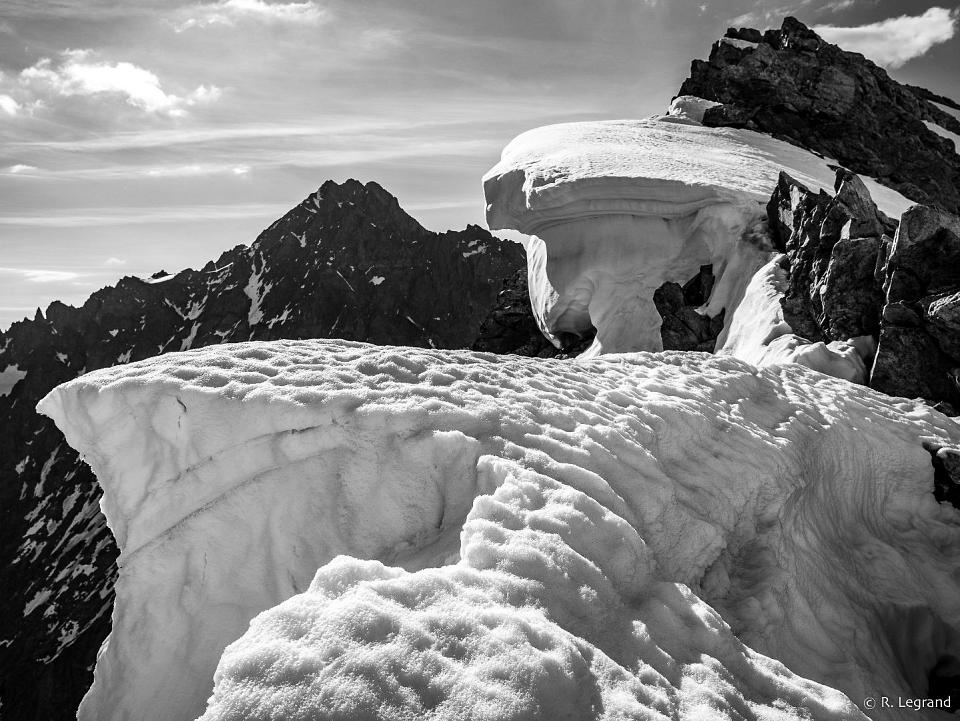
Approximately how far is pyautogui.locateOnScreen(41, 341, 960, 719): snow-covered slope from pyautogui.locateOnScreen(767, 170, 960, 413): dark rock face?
4.90 meters

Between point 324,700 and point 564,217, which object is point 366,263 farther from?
point 324,700

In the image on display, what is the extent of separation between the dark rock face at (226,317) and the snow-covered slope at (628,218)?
281ft

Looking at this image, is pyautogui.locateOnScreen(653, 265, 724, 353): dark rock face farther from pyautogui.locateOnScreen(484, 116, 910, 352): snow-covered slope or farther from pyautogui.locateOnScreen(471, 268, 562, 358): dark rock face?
pyautogui.locateOnScreen(471, 268, 562, 358): dark rock face

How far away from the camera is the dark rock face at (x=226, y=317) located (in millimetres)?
97000

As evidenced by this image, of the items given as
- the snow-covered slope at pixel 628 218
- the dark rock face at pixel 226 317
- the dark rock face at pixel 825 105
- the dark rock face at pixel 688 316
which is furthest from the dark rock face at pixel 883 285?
the dark rock face at pixel 226 317

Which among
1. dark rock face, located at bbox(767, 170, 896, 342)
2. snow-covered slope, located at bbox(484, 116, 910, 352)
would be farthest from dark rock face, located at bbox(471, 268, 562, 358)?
dark rock face, located at bbox(767, 170, 896, 342)

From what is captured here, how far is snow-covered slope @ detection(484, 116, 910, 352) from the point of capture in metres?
18.9

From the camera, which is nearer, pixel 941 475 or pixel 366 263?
pixel 941 475

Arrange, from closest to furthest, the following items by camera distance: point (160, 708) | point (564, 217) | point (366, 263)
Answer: point (160, 708)
point (564, 217)
point (366, 263)

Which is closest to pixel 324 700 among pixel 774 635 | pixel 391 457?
pixel 391 457

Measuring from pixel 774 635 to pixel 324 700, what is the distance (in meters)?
4.81

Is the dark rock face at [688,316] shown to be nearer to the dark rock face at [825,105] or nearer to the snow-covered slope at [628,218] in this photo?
the snow-covered slope at [628,218]

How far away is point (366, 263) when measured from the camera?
128m

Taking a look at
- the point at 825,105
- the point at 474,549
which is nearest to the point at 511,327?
the point at 825,105
